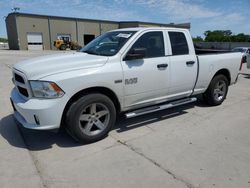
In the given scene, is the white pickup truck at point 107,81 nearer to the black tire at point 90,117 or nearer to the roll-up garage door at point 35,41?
the black tire at point 90,117

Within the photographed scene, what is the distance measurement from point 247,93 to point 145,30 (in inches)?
196

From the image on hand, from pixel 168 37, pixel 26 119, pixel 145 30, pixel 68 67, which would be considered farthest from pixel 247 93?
pixel 26 119

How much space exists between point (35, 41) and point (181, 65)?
144ft

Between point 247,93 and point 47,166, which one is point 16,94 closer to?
point 47,166

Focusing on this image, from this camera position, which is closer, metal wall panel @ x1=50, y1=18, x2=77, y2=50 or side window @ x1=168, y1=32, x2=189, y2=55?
side window @ x1=168, y1=32, x2=189, y2=55

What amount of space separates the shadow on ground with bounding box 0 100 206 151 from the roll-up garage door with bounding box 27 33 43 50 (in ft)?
138

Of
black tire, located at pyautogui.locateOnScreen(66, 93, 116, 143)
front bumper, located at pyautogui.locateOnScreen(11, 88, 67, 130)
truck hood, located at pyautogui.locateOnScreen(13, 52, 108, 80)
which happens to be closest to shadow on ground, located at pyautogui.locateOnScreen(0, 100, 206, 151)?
black tire, located at pyautogui.locateOnScreen(66, 93, 116, 143)

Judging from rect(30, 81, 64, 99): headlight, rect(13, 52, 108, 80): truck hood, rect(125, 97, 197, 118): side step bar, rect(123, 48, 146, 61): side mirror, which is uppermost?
rect(123, 48, 146, 61): side mirror

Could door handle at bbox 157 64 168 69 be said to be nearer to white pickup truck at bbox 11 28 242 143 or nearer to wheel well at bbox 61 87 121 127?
white pickup truck at bbox 11 28 242 143

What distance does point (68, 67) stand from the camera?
3.64 m

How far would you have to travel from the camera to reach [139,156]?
11.6 ft

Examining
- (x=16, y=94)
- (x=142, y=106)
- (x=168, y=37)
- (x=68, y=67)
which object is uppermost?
(x=168, y=37)

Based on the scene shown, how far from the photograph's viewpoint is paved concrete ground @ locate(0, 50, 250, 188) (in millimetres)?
2959

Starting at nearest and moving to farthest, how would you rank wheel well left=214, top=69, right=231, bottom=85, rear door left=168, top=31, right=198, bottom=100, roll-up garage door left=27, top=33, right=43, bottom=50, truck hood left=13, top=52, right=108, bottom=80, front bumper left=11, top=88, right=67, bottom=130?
1. front bumper left=11, top=88, right=67, bottom=130
2. truck hood left=13, top=52, right=108, bottom=80
3. rear door left=168, top=31, right=198, bottom=100
4. wheel well left=214, top=69, right=231, bottom=85
5. roll-up garage door left=27, top=33, right=43, bottom=50
